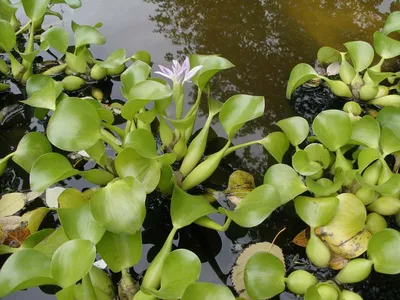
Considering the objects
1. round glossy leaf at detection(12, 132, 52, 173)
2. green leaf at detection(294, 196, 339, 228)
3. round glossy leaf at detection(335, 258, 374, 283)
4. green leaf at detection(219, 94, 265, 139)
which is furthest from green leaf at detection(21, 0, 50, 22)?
round glossy leaf at detection(335, 258, 374, 283)

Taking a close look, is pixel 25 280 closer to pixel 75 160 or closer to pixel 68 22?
pixel 75 160

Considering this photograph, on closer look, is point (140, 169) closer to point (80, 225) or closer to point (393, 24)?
point (80, 225)

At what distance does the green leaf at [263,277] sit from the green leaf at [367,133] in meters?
0.45

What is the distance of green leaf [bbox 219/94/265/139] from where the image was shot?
1.36 meters

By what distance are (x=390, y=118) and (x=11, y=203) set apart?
1.19 meters

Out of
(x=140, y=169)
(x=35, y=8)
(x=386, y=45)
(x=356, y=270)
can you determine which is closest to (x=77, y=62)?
(x=35, y=8)

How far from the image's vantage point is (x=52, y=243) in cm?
117

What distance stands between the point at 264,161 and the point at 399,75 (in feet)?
1.89

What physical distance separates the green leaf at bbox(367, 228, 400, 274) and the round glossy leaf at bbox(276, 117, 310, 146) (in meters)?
0.38

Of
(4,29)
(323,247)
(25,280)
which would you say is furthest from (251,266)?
(4,29)

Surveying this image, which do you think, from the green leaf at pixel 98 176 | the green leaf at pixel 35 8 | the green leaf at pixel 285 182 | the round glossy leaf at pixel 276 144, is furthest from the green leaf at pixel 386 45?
the green leaf at pixel 35 8

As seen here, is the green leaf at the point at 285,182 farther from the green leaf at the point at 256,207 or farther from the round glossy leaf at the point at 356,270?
the round glossy leaf at the point at 356,270

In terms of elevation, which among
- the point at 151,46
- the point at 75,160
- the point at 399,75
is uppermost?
the point at 399,75

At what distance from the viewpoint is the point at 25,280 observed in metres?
0.94
